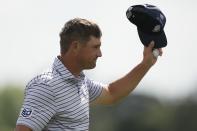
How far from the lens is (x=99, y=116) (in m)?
A: 72.2

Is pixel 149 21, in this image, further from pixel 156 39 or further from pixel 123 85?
pixel 123 85

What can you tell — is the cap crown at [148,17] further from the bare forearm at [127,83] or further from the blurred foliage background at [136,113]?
the blurred foliage background at [136,113]

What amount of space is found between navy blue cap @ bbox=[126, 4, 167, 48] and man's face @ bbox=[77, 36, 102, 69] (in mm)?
624

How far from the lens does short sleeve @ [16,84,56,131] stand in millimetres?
11688

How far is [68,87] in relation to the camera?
11930mm

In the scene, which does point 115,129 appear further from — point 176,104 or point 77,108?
point 77,108

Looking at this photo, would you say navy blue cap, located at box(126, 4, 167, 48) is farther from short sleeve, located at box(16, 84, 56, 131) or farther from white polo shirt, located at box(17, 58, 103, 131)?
short sleeve, located at box(16, 84, 56, 131)

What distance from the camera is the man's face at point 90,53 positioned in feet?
39.8

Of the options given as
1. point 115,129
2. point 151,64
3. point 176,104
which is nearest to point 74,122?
point 151,64

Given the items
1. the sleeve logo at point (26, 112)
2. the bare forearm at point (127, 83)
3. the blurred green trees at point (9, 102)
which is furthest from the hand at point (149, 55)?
the blurred green trees at point (9, 102)

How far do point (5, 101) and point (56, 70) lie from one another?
61948 millimetres

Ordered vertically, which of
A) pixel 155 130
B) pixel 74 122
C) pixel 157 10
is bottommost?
pixel 155 130

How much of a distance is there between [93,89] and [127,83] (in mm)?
479

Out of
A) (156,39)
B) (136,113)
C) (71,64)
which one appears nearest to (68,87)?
(71,64)
